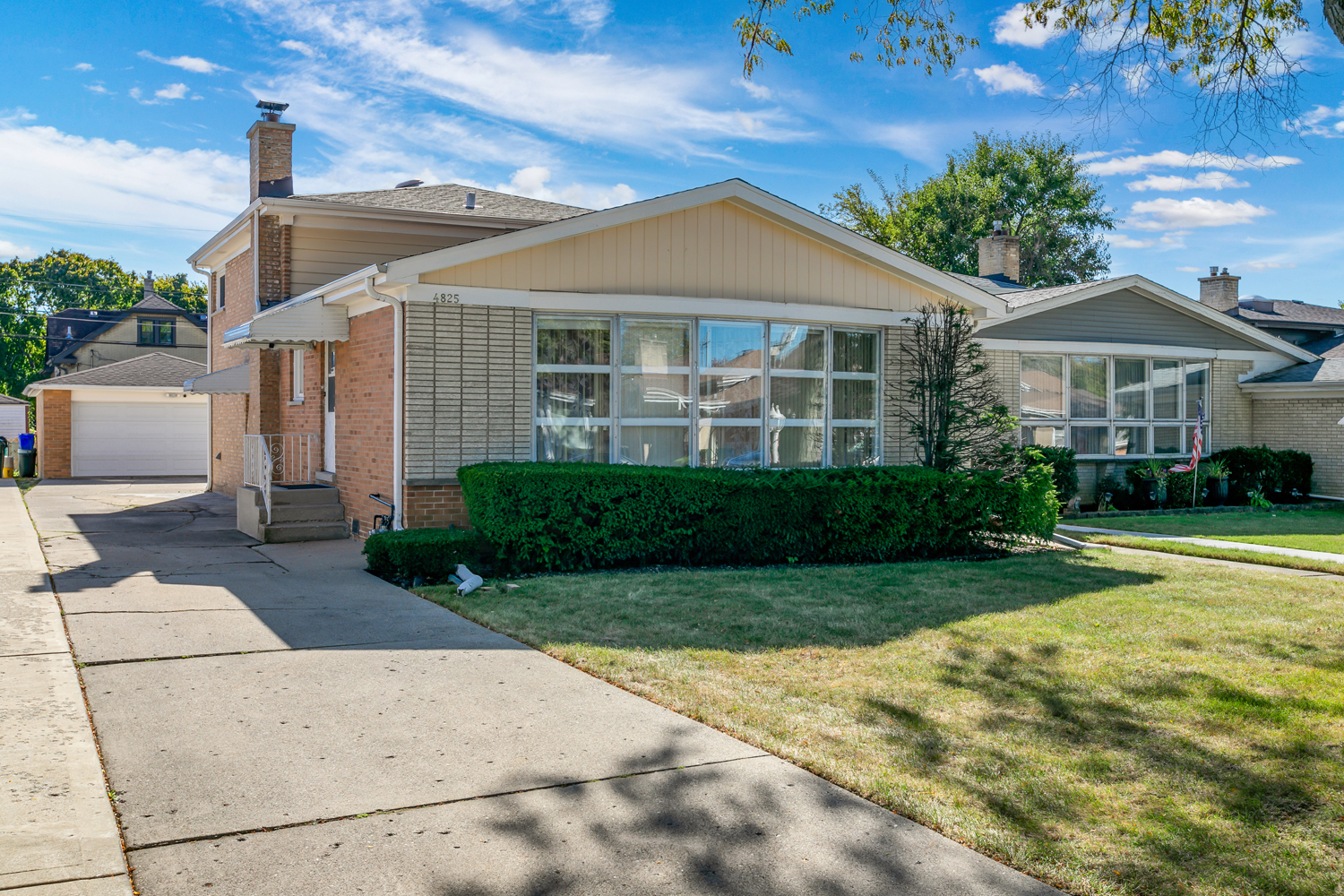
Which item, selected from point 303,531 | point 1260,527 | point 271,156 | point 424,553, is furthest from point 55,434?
point 1260,527

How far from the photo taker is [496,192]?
18828 mm

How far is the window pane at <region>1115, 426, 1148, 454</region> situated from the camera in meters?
18.4

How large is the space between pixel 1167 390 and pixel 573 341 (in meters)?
13.1

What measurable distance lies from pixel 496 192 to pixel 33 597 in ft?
41.5

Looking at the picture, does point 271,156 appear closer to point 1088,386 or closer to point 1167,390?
point 1088,386

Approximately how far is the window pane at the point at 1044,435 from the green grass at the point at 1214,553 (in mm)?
4108

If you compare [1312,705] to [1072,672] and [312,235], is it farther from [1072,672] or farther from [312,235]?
[312,235]

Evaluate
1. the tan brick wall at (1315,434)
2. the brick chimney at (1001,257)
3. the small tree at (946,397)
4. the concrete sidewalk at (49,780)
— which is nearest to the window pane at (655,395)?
the small tree at (946,397)

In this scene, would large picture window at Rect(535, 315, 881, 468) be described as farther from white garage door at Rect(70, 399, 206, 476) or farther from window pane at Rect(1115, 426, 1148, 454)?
white garage door at Rect(70, 399, 206, 476)

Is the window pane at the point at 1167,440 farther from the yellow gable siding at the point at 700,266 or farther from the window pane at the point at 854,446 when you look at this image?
the window pane at the point at 854,446

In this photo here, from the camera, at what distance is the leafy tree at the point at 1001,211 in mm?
38781

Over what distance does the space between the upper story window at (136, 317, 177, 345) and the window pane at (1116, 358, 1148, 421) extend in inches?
1458

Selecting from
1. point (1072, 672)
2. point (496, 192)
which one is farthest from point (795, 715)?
point (496, 192)

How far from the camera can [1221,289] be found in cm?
2636
